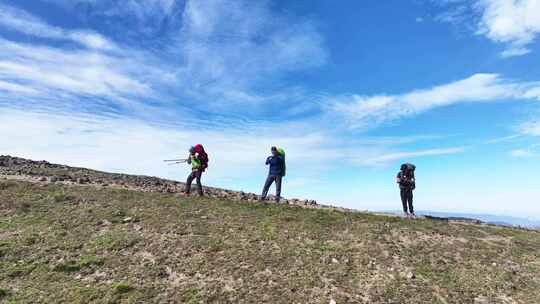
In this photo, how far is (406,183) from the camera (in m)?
20.0

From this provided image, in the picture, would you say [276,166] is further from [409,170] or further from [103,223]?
[103,223]

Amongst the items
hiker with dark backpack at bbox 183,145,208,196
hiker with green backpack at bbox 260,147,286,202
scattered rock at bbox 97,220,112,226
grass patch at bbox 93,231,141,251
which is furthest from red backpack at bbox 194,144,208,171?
grass patch at bbox 93,231,141,251

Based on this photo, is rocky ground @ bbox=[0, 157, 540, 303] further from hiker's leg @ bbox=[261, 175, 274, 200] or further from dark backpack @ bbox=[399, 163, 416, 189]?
dark backpack @ bbox=[399, 163, 416, 189]

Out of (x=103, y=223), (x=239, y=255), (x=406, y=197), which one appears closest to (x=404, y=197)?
(x=406, y=197)

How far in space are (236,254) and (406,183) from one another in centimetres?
1166

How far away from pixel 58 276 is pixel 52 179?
12.4m

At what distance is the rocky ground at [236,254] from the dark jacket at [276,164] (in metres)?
2.38

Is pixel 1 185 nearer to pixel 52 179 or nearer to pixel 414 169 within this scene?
pixel 52 179

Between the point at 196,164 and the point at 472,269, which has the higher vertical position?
the point at 196,164

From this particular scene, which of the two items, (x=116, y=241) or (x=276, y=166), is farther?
(x=276, y=166)

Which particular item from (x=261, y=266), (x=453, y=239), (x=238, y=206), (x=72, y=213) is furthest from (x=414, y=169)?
(x=72, y=213)

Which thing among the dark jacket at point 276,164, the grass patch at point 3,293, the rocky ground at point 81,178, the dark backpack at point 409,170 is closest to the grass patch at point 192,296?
the grass patch at point 3,293

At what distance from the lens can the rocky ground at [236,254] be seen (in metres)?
10.7

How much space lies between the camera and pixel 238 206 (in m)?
18.8
